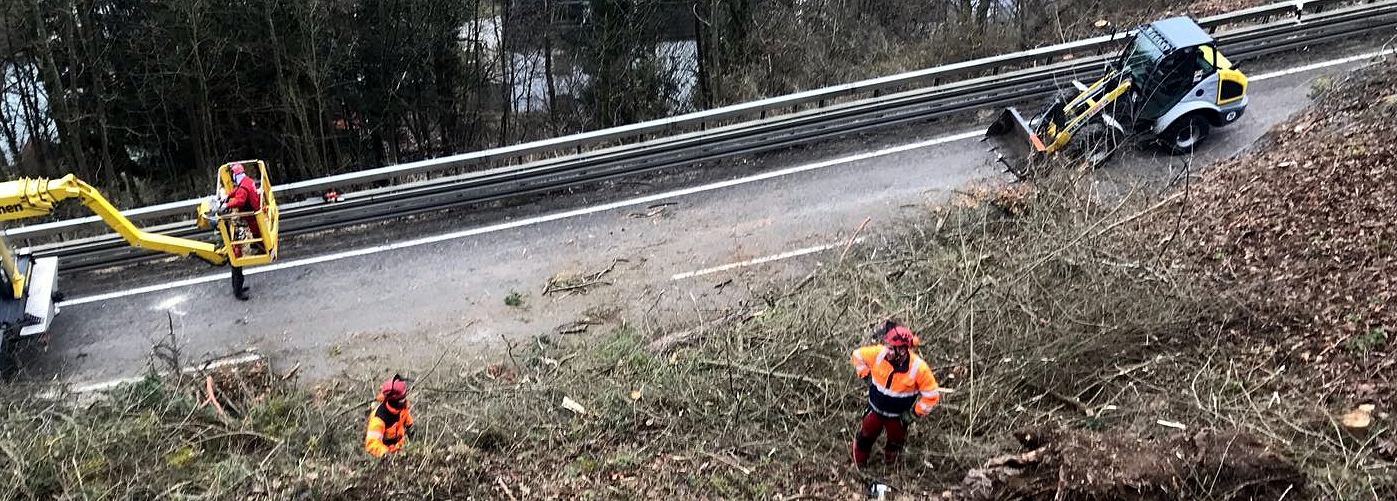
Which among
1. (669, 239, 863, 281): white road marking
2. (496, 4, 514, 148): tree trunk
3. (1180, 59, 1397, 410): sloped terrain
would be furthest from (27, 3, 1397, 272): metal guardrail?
(496, 4, 514, 148): tree trunk

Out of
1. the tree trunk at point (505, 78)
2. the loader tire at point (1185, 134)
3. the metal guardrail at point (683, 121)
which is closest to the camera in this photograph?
the loader tire at point (1185, 134)

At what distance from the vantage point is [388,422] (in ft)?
27.2

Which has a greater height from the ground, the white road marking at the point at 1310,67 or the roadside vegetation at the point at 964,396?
the white road marking at the point at 1310,67

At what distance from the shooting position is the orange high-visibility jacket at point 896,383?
7445 millimetres

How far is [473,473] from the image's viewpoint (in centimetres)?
792

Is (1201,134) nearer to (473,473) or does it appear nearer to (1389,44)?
(1389,44)

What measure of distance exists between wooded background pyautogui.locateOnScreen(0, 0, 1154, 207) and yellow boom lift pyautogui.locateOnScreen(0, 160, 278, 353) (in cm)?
665

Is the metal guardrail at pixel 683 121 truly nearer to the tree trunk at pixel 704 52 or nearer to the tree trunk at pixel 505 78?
the tree trunk at pixel 704 52

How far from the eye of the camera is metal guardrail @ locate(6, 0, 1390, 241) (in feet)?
41.9

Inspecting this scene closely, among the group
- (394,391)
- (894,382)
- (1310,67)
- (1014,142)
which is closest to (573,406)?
(394,391)

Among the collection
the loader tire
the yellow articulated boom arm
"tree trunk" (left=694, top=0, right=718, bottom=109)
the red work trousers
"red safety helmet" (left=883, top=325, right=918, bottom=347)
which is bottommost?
the red work trousers

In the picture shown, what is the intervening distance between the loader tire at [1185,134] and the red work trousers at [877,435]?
23.4 ft

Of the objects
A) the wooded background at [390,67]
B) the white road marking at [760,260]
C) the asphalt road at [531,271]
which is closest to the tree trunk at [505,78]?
the wooded background at [390,67]

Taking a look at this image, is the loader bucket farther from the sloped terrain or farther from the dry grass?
the dry grass
